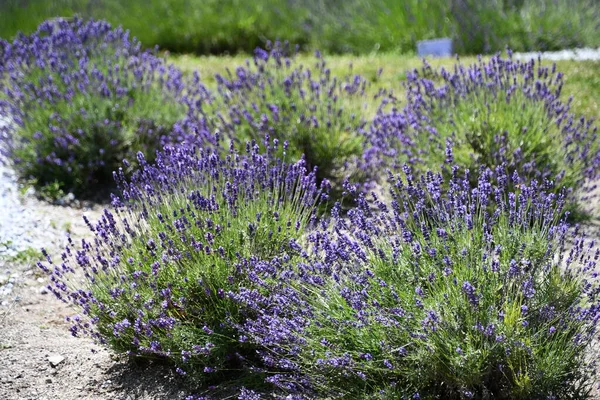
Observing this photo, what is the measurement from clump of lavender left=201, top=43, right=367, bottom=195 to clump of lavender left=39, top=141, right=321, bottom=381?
146 centimetres

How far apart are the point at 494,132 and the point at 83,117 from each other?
3.23 metres

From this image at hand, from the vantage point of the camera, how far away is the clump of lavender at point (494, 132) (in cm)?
486

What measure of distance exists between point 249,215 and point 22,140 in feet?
10.7

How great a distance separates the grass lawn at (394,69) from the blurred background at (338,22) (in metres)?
0.56

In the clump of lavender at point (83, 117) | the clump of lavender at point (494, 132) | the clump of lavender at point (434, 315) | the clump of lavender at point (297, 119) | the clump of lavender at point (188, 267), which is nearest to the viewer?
the clump of lavender at point (434, 315)

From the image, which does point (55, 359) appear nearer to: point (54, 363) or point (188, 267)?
point (54, 363)

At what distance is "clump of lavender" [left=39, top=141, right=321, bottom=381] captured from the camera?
3477 mm

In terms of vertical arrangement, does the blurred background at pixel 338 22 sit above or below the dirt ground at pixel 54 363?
above

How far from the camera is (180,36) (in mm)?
10766

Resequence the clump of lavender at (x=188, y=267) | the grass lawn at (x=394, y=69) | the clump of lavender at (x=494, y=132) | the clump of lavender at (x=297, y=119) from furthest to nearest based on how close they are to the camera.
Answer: the grass lawn at (x=394, y=69)
the clump of lavender at (x=297, y=119)
the clump of lavender at (x=494, y=132)
the clump of lavender at (x=188, y=267)

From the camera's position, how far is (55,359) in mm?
3855

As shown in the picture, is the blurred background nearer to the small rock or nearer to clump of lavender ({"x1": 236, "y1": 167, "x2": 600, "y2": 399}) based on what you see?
the small rock

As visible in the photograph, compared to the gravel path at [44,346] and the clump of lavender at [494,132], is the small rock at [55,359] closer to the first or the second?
the gravel path at [44,346]

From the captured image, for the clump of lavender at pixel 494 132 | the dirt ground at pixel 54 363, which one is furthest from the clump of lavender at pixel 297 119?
the dirt ground at pixel 54 363
